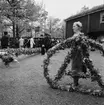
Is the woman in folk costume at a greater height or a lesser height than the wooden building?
lesser

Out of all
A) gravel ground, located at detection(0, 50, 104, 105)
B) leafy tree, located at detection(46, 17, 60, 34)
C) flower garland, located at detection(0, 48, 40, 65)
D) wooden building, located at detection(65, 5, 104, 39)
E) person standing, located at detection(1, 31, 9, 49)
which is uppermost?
leafy tree, located at detection(46, 17, 60, 34)

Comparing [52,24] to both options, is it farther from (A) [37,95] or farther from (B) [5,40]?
(A) [37,95]

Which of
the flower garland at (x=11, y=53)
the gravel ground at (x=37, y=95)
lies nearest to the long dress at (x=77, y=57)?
the gravel ground at (x=37, y=95)

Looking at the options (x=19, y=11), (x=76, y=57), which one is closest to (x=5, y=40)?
(x=76, y=57)

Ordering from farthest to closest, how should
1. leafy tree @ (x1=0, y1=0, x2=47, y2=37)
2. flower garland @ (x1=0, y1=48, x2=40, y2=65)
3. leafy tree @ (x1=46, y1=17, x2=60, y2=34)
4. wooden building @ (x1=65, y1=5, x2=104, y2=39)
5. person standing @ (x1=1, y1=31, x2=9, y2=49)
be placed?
1. leafy tree @ (x1=46, y1=17, x2=60, y2=34)
2. leafy tree @ (x1=0, y1=0, x2=47, y2=37)
3. wooden building @ (x1=65, y1=5, x2=104, y2=39)
4. person standing @ (x1=1, y1=31, x2=9, y2=49)
5. flower garland @ (x1=0, y1=48, x2=40, y2=65)

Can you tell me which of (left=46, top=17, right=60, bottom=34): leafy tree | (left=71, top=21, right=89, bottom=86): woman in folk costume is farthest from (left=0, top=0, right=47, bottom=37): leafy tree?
(left=46, top=17, right=60, bottom=34): leafy tree

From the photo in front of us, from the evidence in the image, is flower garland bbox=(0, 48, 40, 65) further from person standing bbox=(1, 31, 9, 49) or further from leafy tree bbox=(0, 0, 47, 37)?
leafy tree bbox=(0, 0, 47, 37)

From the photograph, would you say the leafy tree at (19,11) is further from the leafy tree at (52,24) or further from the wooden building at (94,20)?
the leafy tree at (52,24)

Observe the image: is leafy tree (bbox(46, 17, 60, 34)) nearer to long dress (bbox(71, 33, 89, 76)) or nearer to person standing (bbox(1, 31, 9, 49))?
person standing (bbox(1, 31, 9, 49))

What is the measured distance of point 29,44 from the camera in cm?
1781

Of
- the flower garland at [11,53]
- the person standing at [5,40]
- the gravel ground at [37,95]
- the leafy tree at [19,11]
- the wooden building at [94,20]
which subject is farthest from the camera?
the leafy tree at [19,11]

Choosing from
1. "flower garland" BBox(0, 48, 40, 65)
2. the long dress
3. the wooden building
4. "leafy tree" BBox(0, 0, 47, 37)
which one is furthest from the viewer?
"leafy tree" BBox(0, 0, 47, 37)

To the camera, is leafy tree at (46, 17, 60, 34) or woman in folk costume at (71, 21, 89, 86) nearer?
woman in folk costume at (71, 21, 89, 86)

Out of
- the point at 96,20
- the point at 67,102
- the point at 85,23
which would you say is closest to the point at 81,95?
the point at 67,102
